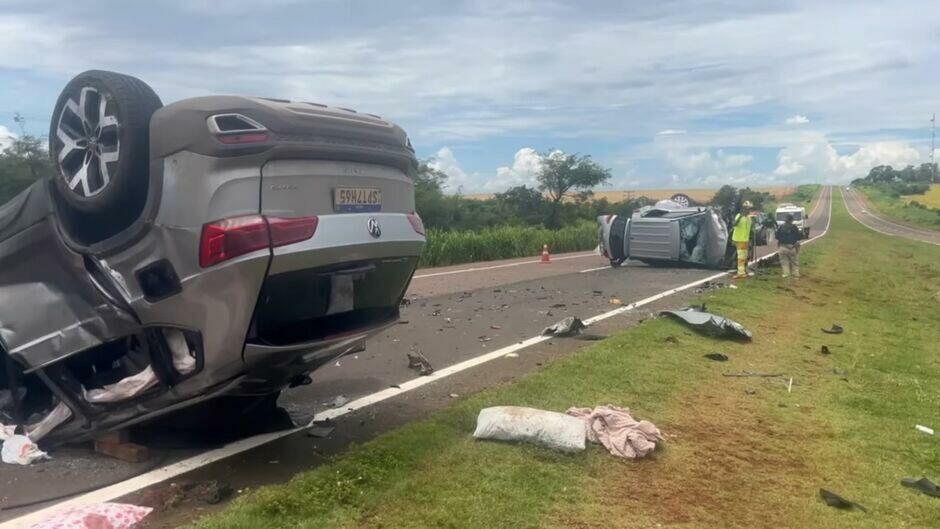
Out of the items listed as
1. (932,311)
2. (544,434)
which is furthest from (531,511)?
(932,311)

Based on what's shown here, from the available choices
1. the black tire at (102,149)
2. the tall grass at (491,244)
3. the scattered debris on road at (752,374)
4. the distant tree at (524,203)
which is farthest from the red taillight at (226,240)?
the distant tree at (524,203)

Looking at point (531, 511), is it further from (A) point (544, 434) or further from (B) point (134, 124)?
(B) point (134, 124)

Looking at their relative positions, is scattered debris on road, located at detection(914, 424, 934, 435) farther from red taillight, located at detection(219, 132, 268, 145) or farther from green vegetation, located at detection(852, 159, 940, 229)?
green vegetation, located at detection(852, 159, 940, 229)

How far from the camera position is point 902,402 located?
25.0 feet

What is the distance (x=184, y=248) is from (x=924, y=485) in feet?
15.8

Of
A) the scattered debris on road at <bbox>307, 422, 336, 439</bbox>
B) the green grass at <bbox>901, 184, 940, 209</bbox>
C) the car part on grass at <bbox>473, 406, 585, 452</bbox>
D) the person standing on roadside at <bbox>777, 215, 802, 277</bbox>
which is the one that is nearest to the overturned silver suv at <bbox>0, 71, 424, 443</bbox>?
the scattered debris on road at <bbox>307, 422, 336, 439</bbox>

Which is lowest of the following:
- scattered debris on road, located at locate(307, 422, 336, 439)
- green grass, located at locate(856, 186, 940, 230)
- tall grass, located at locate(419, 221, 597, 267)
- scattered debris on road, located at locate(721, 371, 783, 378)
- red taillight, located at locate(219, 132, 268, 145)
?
green grass, located at locate(856, 186, 940, 230)

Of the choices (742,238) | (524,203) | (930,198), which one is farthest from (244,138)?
(930,198)

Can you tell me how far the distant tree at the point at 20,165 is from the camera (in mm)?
5574

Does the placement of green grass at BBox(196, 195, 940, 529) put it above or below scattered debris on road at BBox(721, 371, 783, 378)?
above

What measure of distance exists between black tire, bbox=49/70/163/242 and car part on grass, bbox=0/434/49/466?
1.39 meters

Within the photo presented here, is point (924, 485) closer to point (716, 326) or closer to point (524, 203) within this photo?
point (716, 326)

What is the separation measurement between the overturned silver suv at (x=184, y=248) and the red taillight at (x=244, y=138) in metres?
0.01

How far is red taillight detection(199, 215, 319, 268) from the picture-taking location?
4.08 m
